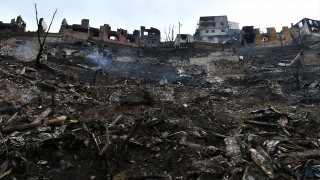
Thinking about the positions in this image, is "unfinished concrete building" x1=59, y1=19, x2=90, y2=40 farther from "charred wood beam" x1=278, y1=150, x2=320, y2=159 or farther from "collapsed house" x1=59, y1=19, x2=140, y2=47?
"charred wood beam" x1=278, y1=150, x2=320, y2=159

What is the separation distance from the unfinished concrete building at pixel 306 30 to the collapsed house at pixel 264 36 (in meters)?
1.81

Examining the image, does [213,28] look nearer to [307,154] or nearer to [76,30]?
[76,30]

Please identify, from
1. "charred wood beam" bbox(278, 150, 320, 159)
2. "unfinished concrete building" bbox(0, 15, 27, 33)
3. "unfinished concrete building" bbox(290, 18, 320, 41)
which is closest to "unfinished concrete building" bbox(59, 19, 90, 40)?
"unfinished concrete building" bbox(0, 15, 27, 33)

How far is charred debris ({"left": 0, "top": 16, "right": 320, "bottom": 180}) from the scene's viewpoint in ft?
18.1

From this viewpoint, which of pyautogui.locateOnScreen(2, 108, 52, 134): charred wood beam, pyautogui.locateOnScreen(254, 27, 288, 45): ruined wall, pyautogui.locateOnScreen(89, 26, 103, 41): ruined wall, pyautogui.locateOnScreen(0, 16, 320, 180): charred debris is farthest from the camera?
pyautogui.locateOnScreen(254, 27, 288, 45): ruined wall

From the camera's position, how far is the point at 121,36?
102 ft

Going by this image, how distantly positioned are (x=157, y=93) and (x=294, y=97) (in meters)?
10.1

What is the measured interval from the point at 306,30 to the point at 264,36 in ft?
21.9

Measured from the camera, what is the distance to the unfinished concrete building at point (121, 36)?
30.0 meters

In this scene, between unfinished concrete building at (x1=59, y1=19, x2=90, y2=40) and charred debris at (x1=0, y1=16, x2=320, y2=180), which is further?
unfinished concrete building at (x1=59, y1=19, x2=90, y2=40)

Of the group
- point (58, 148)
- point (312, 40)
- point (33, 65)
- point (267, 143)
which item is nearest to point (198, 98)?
point (267, 143)

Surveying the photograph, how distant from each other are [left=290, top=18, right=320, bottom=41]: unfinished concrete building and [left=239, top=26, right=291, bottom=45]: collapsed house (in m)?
1.81

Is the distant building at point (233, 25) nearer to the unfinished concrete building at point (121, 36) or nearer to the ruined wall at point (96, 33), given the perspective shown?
the unfinished concrete building at point (121, 36)

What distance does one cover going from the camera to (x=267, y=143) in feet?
22.5
